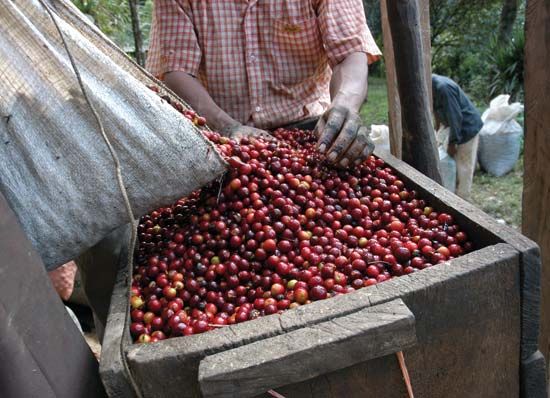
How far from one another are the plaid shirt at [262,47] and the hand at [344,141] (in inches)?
31.3

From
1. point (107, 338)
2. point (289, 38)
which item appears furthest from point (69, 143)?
point (289, 38)

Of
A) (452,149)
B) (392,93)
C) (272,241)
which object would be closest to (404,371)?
(272,241)

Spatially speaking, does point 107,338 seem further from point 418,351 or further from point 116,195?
point 418,351

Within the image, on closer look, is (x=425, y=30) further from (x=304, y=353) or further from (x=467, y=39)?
(x=467, y=39)

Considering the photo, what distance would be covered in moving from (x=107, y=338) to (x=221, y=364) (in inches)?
15.0

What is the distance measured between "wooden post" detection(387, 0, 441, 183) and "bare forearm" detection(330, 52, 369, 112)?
0.24 meters

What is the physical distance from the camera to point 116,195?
1.45m

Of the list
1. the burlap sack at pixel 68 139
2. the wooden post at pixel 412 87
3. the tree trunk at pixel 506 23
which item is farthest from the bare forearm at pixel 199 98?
the tree trunk at pixel 506 23

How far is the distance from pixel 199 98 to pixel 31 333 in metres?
1.95

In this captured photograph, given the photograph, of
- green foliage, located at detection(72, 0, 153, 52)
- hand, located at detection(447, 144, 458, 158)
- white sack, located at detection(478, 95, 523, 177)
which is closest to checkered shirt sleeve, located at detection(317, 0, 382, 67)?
hand, located at detection(447, 144, 458, 158)

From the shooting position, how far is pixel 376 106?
38.5 ft

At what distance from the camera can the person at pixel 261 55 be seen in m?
2.71

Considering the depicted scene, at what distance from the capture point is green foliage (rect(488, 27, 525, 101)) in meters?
9.83

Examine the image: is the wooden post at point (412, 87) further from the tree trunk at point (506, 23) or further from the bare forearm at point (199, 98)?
the tree trunk at point (506, 23)
